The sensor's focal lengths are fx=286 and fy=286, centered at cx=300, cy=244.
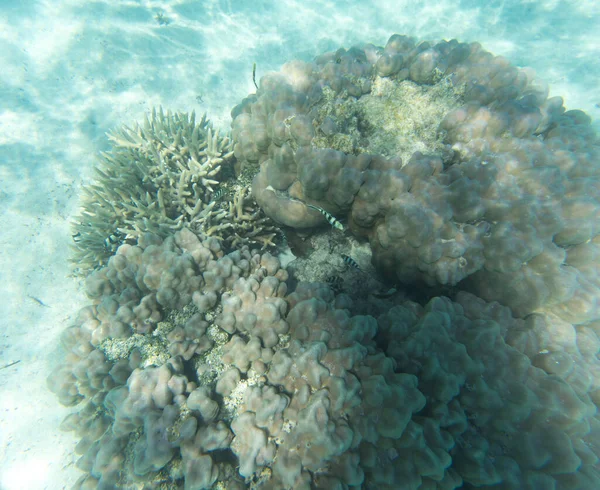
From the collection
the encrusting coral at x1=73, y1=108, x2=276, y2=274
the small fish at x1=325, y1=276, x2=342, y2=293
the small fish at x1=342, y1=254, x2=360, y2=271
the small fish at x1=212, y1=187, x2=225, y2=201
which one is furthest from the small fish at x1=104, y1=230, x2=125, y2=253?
the small fish at x1=342, y1=254, x2=360, y2=271

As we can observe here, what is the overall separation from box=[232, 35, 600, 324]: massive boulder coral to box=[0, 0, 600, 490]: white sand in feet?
14.8

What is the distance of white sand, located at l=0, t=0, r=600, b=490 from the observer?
4664 millimetres

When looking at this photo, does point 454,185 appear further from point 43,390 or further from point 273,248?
point 43,390

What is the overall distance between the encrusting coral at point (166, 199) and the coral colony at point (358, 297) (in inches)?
1.6

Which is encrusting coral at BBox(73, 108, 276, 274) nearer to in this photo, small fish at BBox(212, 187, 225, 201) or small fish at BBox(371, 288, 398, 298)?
small fish at BBox(212, 187, 225, 201)

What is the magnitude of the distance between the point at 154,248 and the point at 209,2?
11.0 meters

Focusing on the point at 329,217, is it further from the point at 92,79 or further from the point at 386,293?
the point at 92,79

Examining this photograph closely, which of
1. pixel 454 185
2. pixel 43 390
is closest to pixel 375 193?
Answer: pixel 454 185

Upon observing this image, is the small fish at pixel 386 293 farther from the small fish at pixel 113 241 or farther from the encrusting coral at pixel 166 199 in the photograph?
the small fish at pixel 113 241

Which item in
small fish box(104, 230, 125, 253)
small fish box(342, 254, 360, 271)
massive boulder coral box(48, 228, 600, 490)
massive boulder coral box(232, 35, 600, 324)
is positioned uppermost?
massive boulder coral box(232, 35, 600, 324)

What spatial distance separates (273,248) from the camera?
454 cm

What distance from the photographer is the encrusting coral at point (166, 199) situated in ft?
13.6

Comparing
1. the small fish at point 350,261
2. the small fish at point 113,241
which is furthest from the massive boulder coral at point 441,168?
the small fish at point 113,241

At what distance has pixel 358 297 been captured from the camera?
11.9 feet
